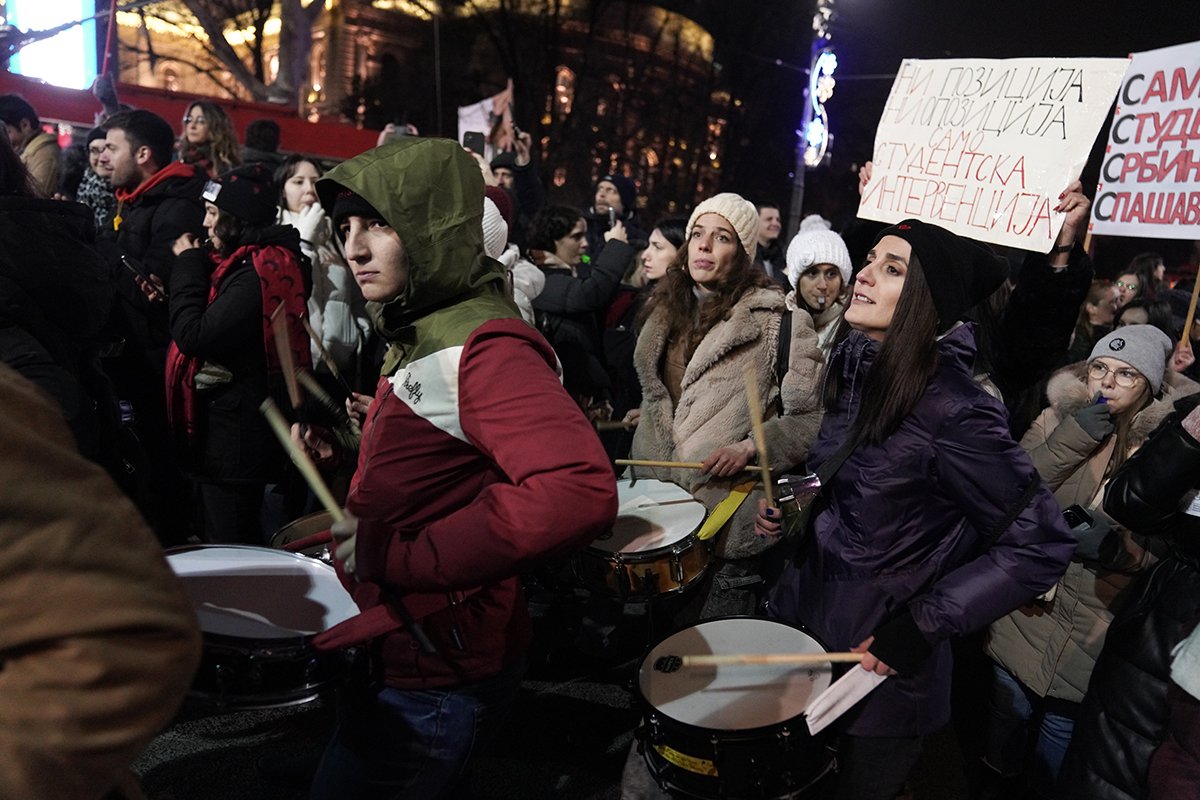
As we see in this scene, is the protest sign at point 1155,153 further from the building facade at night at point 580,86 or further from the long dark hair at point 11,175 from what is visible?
the building facade at night at point 580,86

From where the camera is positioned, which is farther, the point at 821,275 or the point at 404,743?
the point at 821,275

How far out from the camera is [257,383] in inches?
159

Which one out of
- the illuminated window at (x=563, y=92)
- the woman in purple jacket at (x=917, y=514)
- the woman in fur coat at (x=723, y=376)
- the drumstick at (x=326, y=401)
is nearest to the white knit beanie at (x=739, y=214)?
the woman in fur coat at (x=723, y=376)

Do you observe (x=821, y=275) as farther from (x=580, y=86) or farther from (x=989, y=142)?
(x=580, y=86)

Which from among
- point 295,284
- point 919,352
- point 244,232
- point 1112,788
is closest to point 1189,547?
point 1112,788

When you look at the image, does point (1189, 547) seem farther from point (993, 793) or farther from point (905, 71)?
point (905, 71)

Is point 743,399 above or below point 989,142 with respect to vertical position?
below

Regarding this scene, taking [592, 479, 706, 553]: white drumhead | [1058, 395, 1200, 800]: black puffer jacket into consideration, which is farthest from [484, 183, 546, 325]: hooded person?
[1058, 395, 1200, 800]: black puffer jacket

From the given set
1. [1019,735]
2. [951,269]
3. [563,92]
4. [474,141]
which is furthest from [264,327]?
[563,92]

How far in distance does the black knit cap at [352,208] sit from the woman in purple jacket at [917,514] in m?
1.40

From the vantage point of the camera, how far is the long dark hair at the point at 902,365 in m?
2.29

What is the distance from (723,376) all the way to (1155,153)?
104 inches

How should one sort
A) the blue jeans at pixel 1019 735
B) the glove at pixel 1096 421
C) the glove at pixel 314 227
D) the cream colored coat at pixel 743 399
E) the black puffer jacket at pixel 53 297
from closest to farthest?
1. the black puffer jacket at pixel 53 297
2. the blue jeans at pixel 1019 735
3. the glove at pixel 1096 421
4. the cream colored coat at pixel 743 399
5. the glove at pixel 314 227

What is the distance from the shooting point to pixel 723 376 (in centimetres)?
379
